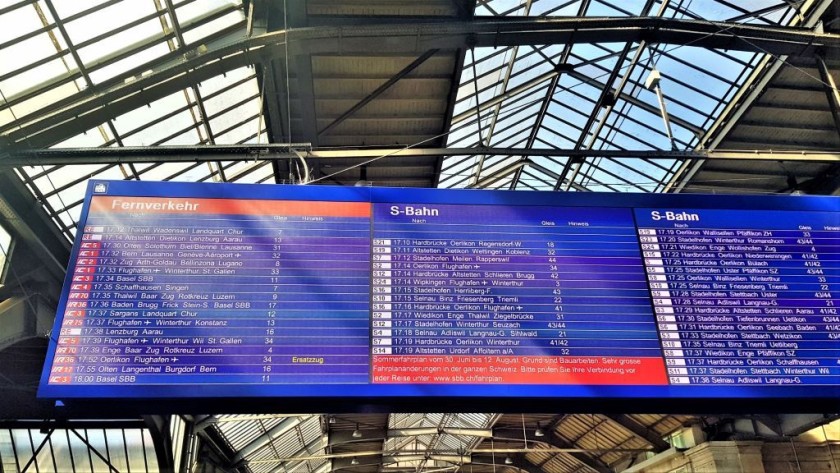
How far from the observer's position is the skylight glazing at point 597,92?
11.7m

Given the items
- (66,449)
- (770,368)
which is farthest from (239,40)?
(66,449)

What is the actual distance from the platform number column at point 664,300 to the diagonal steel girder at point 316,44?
3318 mm

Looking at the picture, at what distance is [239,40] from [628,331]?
5.61 metres

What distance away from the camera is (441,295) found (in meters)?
5.41

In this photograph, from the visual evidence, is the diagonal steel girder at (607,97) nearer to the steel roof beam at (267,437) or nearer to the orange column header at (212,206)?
the orange column header at (212,206)

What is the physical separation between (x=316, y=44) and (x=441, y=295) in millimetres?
4063

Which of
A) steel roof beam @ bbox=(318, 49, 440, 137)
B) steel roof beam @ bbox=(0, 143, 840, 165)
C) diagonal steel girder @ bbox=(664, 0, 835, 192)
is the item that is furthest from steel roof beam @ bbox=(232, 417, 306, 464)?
steel roof beam @ bbox=(0, 143, 840, 165)

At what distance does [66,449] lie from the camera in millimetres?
19453

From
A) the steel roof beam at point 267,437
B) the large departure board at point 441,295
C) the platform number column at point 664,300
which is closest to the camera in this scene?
the large departure board at point 441,295

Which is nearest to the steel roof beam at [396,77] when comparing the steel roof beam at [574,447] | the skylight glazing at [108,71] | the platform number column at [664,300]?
the skylight glazing at [108,71]

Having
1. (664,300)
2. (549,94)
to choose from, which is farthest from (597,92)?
(664,300)

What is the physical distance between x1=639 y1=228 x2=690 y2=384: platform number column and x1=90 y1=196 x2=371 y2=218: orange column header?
2727 mm

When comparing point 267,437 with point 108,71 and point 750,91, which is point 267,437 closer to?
point 108,71

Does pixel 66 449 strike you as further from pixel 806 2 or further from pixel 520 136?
pixel 806 2
